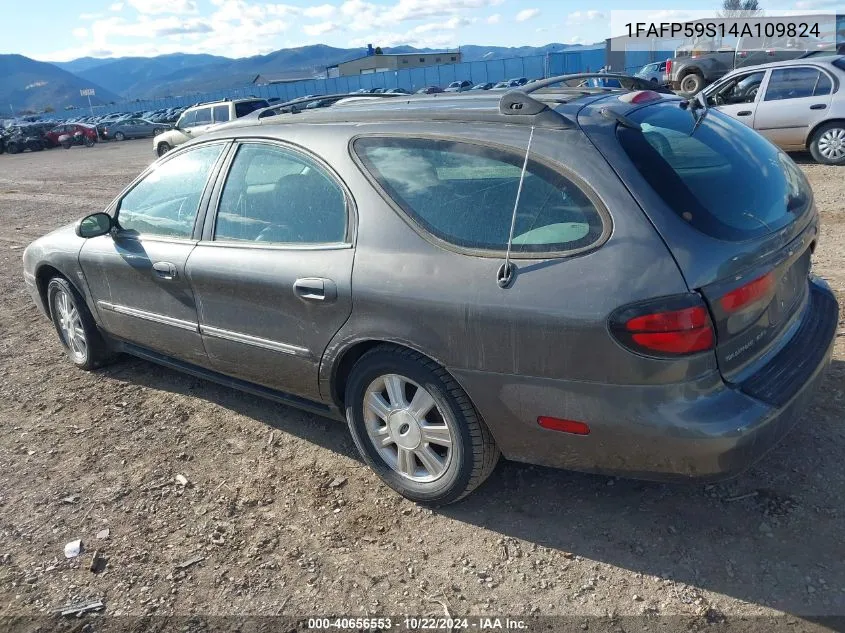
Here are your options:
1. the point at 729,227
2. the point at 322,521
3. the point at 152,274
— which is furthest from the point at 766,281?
the point at 152,274

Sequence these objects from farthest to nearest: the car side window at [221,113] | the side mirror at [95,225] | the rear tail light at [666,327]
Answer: the car side window at [221,113]
the side mirror at [95,225]
the rear tail light at [666,327]

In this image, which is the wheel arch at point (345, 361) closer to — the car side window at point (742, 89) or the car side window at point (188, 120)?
the car side window at point (742, 89)

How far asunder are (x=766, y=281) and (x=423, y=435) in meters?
1.49

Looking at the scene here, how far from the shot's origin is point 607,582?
2549 millimetres

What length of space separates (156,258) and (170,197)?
0.39 meters

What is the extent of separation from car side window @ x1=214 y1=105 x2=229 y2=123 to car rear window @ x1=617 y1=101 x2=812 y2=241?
60.5ft

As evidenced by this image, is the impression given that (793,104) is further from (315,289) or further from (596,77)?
(315,289)

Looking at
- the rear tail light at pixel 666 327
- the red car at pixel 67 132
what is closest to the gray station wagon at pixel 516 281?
the rear tail light at pixel 666 327

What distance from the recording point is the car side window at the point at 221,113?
771 inches

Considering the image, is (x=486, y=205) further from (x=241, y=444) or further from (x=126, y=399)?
(x=126, y=399)

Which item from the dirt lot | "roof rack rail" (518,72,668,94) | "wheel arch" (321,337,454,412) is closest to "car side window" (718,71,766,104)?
the dirt lot

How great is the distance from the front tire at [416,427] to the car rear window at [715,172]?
1.12m

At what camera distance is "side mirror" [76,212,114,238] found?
4.14 m

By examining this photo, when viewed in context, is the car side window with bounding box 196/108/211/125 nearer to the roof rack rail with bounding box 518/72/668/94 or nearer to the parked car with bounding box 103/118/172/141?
the roof rack rail with bounding box 518/72/668/94
